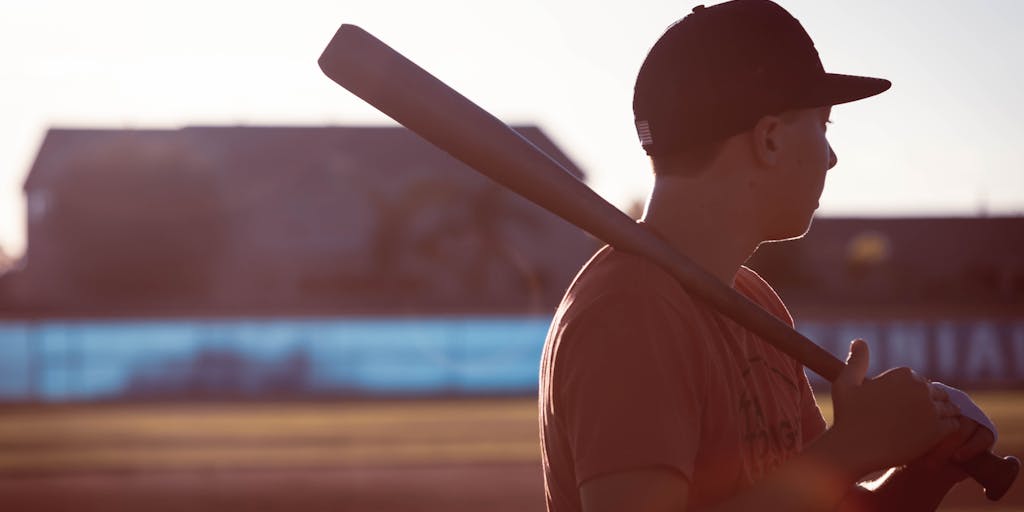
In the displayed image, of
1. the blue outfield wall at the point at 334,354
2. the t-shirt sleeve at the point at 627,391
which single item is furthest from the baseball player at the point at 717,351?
the blue outfield wall at the point at 334,354

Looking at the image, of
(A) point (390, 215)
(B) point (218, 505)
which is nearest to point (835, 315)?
(B) point (218, 505)

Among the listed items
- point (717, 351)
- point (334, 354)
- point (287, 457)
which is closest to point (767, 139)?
point (717, 351)

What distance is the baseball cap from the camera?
2.21m

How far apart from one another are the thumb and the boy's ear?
0.33 metres

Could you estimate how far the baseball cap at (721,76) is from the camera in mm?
2211

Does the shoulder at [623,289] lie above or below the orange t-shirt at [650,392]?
above

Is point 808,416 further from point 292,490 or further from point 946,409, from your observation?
point 292,490

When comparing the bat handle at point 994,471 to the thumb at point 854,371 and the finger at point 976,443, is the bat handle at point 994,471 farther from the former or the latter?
the thumb at point 854,371

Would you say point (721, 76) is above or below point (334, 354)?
below

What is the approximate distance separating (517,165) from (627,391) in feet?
1.65

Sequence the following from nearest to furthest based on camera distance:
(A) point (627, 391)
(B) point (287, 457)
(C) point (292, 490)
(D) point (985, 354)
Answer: (A) point (627, 391) → (C) point (292, 490) → (B) point (287, 457) → (D) point (985, 354)

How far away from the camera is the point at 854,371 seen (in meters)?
2.19

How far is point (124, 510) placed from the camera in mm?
11367

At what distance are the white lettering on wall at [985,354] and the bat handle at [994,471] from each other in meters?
25.0
